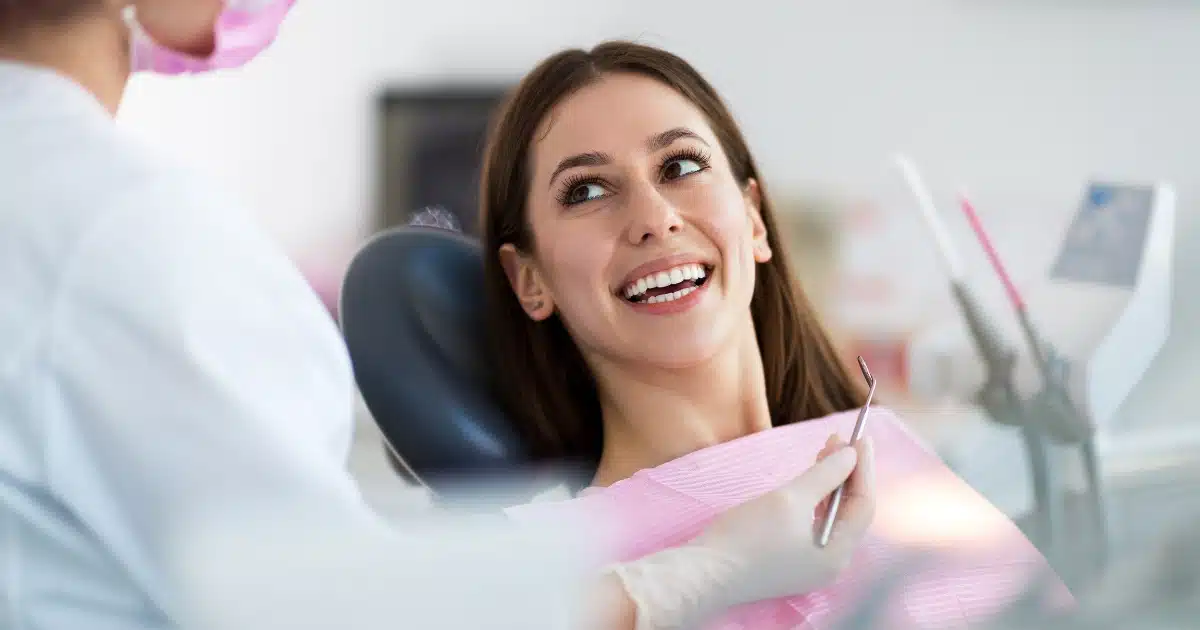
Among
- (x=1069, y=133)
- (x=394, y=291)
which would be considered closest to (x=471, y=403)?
(x=394, y=291)

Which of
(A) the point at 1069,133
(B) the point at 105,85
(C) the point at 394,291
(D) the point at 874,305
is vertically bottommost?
(D) the point at 874,305

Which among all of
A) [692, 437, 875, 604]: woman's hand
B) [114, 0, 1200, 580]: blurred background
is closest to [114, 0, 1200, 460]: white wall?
[114, 0, 1200, 580]: blurred background

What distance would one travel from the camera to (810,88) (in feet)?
9.78

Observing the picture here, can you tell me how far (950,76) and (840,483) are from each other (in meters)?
2.20

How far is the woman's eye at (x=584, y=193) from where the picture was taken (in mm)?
1026

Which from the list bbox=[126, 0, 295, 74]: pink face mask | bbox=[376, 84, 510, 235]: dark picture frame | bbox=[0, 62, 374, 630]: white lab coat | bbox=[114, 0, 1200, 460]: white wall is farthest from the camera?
bbox=[376, 84, 510, 235]: dark picture frame

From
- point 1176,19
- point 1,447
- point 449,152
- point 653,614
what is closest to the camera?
point 1,447

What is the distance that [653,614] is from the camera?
2.46 feet

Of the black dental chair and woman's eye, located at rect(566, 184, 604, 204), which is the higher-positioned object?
woman's eye, located at rect(566, 184, 604, 204)

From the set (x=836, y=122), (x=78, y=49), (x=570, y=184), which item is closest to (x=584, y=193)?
(x=570, y=184)

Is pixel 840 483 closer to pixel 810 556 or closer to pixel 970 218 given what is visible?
pixel 810 556

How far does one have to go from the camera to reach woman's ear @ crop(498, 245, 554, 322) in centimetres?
109

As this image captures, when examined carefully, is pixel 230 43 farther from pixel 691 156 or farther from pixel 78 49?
pixel 691 156

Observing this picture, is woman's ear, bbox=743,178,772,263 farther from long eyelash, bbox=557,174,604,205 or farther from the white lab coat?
the white lab coat
